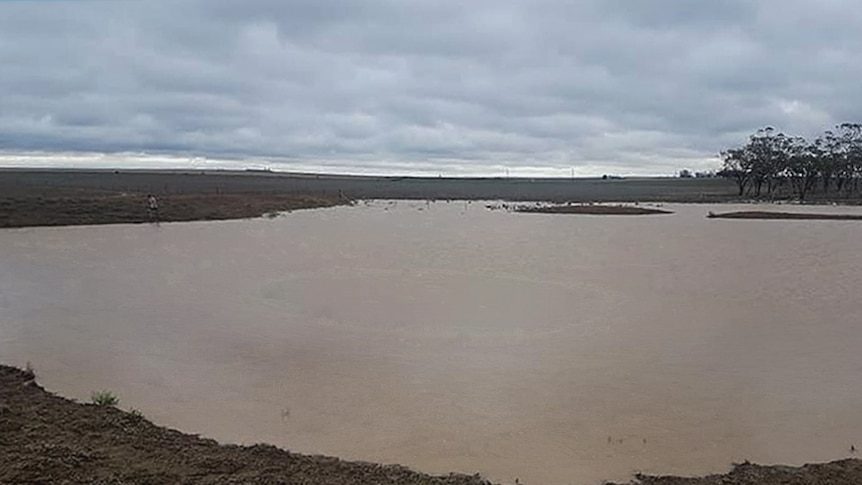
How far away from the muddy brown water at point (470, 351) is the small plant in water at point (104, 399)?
7.0 inches

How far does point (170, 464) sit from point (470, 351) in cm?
495

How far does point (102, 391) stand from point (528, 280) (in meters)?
10.4

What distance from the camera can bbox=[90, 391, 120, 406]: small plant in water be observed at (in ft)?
23.3

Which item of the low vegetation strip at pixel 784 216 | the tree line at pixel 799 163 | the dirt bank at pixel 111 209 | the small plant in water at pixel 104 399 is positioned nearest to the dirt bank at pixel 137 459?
the small plant in water at pixel 104 399

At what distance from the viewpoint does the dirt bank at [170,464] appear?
17.2 feet

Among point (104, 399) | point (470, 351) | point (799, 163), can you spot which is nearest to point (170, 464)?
point (104, 399)

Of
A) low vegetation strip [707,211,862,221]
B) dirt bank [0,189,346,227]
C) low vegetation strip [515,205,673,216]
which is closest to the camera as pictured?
dirt bank [0,189,346,227]

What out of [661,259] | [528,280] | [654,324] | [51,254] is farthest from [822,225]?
[51,254]

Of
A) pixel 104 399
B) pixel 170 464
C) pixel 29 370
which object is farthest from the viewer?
pixel 29 370

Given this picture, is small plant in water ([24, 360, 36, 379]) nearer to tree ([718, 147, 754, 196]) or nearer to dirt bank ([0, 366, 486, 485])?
dirt bank ([0, 366, 486, 485])

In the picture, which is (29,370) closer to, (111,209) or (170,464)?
(170,464)

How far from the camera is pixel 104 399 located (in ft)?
23.5

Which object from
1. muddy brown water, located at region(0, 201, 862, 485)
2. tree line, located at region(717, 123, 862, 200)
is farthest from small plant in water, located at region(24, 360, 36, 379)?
tree line, located at region(717, 123, 862, 200)

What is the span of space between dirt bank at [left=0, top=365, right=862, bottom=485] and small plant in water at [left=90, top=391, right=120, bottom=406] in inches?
23.8
